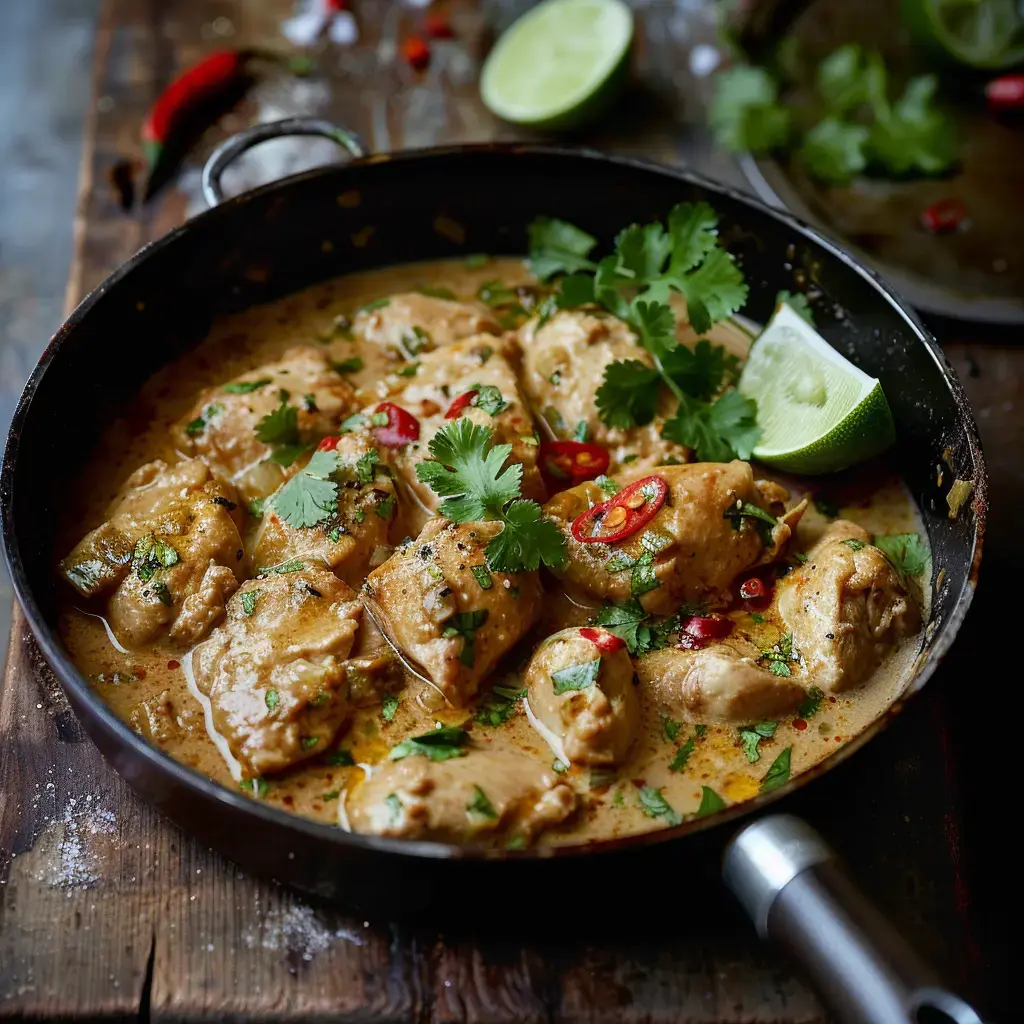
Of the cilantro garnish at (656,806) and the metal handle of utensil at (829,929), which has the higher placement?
the metal handle of utensil at (829,929)

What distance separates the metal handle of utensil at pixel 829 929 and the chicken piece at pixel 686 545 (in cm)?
97

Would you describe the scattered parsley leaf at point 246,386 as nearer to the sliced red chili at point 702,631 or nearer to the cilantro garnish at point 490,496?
the cilantro garnish at point 490,496

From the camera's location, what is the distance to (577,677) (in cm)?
315

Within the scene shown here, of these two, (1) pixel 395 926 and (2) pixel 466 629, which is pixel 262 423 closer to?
Answer: (2) pixel 466 629

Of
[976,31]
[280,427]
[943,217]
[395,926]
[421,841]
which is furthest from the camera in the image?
[976,31]

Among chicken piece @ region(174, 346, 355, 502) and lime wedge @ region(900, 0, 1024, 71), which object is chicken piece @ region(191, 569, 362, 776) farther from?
lime wedge @ region(900, 0, 1024, 71)

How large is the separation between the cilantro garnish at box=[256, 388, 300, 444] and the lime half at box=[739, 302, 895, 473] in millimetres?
1517

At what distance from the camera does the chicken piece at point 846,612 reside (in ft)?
11.0

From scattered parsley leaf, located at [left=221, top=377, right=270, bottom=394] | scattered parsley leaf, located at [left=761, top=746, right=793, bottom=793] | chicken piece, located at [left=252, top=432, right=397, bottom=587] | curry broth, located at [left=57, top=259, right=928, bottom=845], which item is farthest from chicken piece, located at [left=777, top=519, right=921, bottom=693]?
scattered parsley leaf, located at [left=221, top=377, right=270, bottom=394]

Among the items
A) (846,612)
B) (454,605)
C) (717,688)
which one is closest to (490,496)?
(454,605)

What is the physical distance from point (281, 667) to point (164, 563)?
526 millimetres

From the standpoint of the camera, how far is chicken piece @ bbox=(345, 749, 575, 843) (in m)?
2.88

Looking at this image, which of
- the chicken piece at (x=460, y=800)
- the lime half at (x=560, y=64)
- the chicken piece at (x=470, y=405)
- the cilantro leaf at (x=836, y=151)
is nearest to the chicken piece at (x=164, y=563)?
the chicken piece at (x=470, y=405)

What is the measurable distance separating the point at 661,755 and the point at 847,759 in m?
0.65
